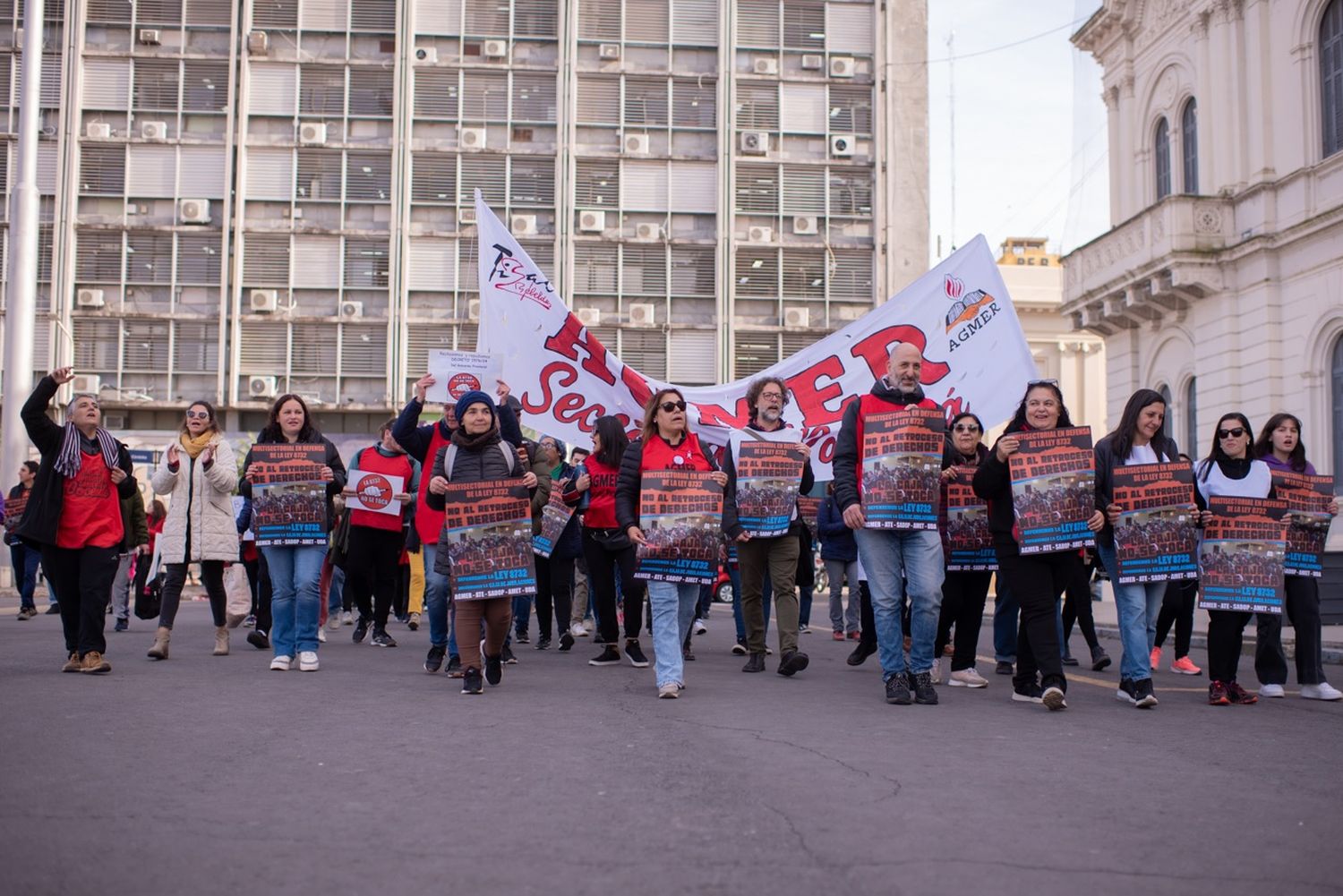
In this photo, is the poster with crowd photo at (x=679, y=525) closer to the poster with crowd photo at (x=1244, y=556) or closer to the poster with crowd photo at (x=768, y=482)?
the poster with crowd photo at (x=768, y=482)

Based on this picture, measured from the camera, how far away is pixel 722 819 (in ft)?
15.9

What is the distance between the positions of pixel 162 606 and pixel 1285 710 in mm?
7911

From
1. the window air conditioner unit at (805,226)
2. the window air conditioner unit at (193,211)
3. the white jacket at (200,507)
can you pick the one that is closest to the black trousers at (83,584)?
the white jacket at (200,507)

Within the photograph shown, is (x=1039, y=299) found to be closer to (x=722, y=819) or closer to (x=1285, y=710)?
(x=1285, y=710)

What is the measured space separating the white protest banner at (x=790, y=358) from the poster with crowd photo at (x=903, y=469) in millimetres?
3593

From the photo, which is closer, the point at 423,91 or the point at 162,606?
the point at 162,606

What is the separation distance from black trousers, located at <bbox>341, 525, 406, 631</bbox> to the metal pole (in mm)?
14668

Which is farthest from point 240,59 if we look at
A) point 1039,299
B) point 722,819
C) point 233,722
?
point 722,819

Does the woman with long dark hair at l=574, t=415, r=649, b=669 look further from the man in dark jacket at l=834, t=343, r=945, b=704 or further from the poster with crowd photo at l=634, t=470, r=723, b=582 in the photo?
the man in dark jacket at l=834, t=343, r=945, b=704

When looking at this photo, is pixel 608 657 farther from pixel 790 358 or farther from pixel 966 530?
pixel 790 358

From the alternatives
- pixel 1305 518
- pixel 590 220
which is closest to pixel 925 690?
pixel 1305 518

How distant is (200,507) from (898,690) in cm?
541

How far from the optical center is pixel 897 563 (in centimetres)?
853

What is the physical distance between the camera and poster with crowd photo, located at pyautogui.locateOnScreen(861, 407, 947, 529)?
8266 mm
